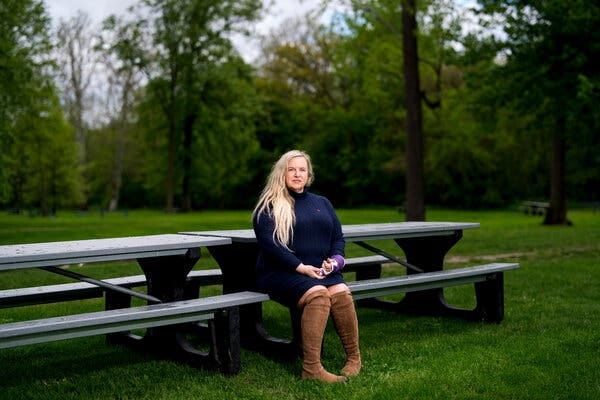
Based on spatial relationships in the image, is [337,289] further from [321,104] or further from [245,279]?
[321,104]

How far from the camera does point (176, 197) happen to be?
59.6 m

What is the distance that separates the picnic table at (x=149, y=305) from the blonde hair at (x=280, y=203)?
0.39 meters

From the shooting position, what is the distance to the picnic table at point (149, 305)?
4242 mm

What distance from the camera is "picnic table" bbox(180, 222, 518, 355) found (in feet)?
19.0

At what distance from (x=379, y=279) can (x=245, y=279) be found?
1145 millimetres

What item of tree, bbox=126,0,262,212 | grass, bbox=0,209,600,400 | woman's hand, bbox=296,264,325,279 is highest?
tree, bbox=126,0,262,212

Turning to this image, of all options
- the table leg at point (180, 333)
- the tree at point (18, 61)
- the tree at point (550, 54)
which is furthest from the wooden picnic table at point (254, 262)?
the tree at point (18, 61)

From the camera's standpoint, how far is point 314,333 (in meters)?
4.86

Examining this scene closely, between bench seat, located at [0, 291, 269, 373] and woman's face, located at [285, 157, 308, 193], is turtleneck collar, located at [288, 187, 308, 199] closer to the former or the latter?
woman's face, located at [285, 157, 308, 193]

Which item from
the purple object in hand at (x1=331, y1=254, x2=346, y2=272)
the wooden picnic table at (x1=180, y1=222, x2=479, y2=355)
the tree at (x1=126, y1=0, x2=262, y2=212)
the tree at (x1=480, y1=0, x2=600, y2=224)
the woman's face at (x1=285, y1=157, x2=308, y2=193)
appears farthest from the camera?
the tree at (x1=126, y1=0, x2=262, y2=212)

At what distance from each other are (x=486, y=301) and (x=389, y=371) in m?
2.31

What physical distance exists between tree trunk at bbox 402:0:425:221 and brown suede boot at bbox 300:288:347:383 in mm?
14670

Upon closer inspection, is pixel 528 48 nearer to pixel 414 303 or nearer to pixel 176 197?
pixel 414 303

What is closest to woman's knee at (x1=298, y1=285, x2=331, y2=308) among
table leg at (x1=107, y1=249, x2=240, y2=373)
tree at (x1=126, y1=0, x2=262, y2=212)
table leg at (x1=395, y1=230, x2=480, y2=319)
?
table leg at (x1=107, y1=249, x2=240, y2=373)
